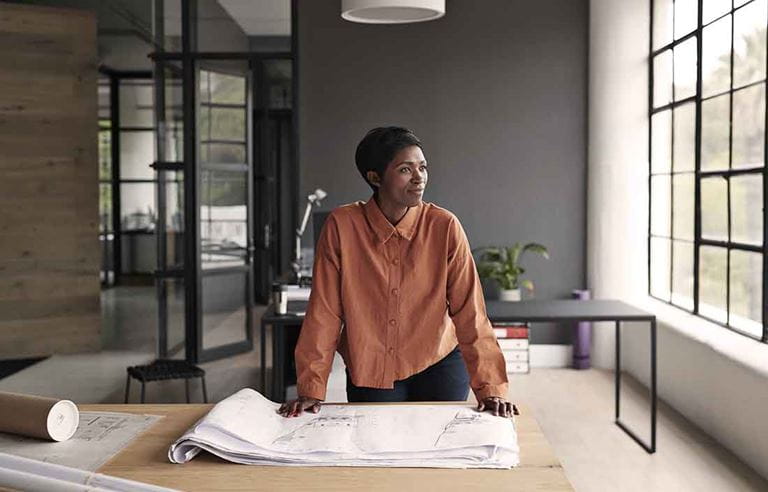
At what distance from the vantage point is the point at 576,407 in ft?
19.8

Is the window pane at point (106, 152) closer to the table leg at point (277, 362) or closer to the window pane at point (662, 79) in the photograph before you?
the window pane at point (662, 79)

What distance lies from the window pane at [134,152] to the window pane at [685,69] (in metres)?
8.94

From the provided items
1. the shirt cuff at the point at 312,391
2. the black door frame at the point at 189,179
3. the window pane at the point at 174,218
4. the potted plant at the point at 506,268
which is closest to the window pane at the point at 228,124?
the black door frame at the point at 189,179

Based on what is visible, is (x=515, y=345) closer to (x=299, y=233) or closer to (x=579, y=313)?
(x=299, y=233)

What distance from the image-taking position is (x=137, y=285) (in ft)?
44.0

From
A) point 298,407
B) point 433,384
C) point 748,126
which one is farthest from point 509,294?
point 298,407

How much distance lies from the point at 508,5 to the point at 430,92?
0.87 metres

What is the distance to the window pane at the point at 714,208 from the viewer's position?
539 centimetres

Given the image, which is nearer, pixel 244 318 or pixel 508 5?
pixel 508 5

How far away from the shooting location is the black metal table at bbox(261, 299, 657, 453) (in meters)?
4.57

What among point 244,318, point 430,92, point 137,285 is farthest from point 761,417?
point 137,285

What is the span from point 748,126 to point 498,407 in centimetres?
347

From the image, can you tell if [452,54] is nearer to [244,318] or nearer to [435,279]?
[244,318]

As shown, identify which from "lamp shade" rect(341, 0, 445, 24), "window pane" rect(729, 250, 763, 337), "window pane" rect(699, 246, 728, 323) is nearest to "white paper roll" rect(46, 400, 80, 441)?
"lamp shade" rect(341, 0, 445, 24)
